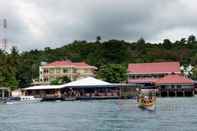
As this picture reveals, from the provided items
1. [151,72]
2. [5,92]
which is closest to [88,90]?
[5,92]

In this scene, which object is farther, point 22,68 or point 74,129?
point 22,68

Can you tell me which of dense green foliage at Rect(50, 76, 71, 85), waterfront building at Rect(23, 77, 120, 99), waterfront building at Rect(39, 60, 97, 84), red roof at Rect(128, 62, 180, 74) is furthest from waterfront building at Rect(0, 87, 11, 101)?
red roof at Rect(128, 62, 180, 74)

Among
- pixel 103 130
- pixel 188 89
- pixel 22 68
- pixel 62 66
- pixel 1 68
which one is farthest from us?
pixel 62 66

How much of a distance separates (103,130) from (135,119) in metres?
12.2

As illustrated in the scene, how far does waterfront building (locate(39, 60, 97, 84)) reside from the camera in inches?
6614

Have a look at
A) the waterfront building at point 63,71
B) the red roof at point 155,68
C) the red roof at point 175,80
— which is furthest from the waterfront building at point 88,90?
the red roof at point 155,68

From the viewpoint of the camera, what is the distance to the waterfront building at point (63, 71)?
16800 centimetres

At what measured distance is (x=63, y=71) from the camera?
168375mm

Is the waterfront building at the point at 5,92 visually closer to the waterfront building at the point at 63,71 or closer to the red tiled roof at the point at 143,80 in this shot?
the waterfront building at the point at 63,71

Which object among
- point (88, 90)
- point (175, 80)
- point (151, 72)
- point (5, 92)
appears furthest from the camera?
point (151, 72)

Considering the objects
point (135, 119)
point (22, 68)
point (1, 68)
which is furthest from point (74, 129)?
point (22, 68)

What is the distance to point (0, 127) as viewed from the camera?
176 feet

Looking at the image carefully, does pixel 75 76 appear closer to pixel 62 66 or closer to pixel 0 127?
pixel 62 66

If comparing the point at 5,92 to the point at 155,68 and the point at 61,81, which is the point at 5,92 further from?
the point at 155,68
